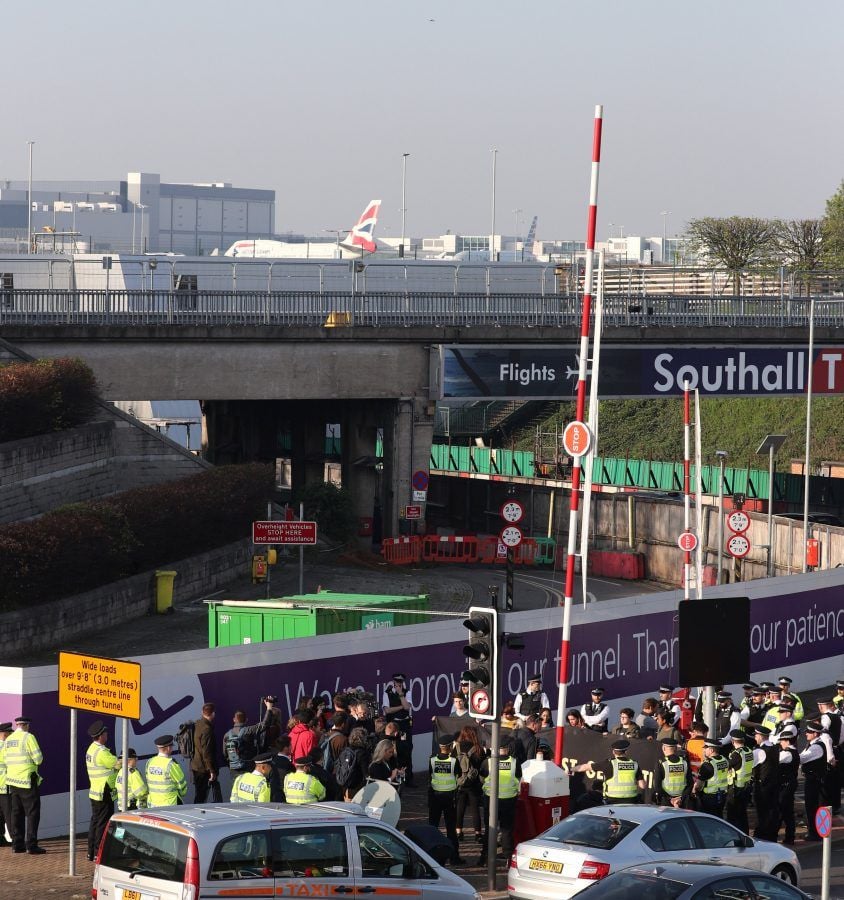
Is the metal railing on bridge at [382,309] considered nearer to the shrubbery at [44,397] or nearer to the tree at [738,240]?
the shrubbery at [44,397]

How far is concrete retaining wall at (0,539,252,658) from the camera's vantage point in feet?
99.1

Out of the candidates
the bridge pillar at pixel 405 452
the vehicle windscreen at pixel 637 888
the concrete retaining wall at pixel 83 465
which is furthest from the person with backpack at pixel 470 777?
the bridge pillar at pixel 405 452

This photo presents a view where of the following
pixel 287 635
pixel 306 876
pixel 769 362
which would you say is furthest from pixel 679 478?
pixel 306 876

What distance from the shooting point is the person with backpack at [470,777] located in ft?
55.0

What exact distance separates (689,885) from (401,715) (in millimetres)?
7267

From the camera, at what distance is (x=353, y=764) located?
16.1 m

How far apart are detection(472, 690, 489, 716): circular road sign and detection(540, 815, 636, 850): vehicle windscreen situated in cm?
139

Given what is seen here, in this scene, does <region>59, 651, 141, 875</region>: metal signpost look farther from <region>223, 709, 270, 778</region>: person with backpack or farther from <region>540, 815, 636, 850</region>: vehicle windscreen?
<region>540, 815, 636, 850</region>: vehicle windscreen

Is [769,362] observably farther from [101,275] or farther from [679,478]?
[101,275]

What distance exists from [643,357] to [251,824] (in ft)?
124

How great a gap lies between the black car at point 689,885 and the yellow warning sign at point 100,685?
4.86 meters

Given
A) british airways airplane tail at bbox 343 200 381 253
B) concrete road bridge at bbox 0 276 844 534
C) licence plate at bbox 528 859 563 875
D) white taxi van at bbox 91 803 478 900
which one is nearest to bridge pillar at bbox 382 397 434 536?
concrete road bridge at bbox 0 276 844 534

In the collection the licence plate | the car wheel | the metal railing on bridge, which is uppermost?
the metal railing on bridge

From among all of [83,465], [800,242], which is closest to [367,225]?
[800,242]
